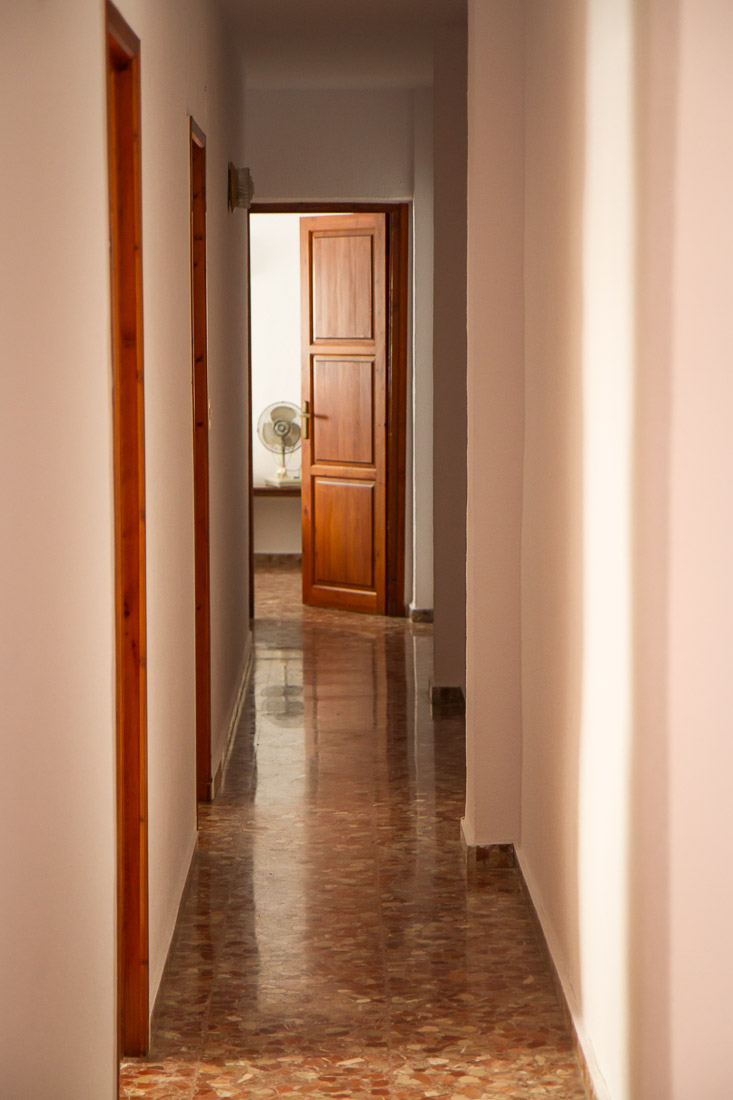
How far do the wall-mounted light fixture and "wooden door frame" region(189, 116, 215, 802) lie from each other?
1155 millimetres

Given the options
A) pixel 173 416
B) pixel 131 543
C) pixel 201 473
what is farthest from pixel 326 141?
pixel 131 543

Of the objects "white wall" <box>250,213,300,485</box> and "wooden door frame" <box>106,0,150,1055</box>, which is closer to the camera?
"wooden door frame" <box>106,0,150,1055</box>

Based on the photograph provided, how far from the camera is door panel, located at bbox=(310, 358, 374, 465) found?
7.42 meters

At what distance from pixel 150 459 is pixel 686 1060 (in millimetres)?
1636

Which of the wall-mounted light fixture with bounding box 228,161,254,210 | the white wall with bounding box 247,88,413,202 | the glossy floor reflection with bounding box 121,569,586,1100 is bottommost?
the glossy floor reflection with bounding box 121,569,586,1100

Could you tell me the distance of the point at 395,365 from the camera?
7.30 metres

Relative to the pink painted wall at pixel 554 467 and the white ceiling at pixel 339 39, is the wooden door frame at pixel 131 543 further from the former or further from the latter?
the white ceiling at pixel 339 39

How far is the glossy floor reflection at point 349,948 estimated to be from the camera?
8.21 feet

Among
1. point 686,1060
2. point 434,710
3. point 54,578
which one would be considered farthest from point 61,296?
point 434,710

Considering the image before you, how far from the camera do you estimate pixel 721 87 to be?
1.71 meters

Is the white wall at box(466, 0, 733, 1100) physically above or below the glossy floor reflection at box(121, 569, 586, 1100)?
above

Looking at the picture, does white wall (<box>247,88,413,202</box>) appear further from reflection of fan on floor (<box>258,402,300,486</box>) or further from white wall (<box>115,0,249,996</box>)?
reflection of fan on floor (<box>258,402,300,486</box>)

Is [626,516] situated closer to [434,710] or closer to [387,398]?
[434,710]

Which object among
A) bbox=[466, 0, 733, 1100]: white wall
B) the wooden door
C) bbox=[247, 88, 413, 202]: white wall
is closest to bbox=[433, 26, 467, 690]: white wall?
bbox=[247, 88, 413, 202]: white wall
